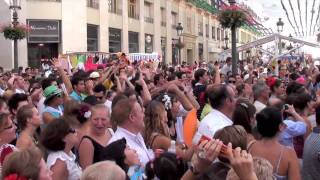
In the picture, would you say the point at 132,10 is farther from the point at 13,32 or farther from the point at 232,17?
the point at 232,17

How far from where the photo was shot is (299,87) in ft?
30.7

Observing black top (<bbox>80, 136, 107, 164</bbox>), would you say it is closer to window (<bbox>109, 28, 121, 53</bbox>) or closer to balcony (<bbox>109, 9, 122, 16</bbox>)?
window (<bbox>109, 28, 121, 53</bbox>)

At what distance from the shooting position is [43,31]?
34969mm

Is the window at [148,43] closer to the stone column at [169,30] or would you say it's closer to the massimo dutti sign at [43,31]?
the stone column at [169,30]

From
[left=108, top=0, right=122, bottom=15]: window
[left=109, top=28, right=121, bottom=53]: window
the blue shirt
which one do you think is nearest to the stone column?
[left=109, top=28, right=121, bottom=53]: window

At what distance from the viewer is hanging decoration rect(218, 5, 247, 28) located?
1842 centimetres

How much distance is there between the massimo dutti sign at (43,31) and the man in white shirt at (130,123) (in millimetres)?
30426

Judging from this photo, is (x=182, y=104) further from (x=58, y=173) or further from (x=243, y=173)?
(x=243, y=173)

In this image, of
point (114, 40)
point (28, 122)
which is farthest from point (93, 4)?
point (28, 122)

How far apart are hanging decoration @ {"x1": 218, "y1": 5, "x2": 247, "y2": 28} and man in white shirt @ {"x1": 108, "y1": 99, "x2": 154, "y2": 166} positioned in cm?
1353

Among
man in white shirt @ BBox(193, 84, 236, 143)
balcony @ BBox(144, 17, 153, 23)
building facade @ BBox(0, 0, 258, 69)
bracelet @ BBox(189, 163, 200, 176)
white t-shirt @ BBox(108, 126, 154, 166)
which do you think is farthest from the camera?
balcony @ BBox(144, 17, 153, 23)

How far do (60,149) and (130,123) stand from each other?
73 centimetres

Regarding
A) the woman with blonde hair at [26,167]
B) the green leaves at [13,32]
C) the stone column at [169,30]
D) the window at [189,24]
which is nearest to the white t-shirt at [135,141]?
the woman with blonde hair at [26,167]

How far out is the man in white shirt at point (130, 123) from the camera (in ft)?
17.2
